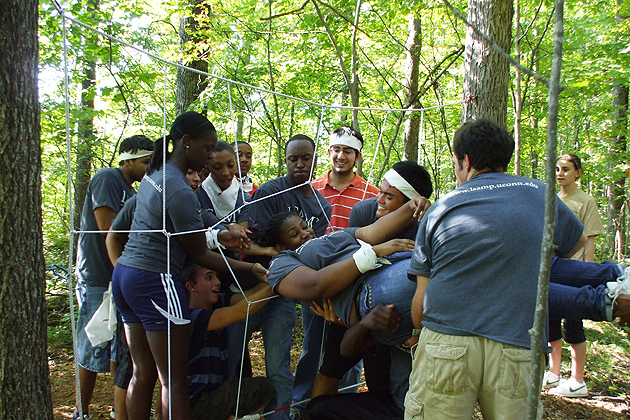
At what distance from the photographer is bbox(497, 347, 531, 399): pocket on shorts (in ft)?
4.99

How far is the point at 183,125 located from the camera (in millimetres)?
2219

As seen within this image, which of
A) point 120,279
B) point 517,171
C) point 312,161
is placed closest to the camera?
point 120,279

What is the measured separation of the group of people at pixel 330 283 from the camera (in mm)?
1554

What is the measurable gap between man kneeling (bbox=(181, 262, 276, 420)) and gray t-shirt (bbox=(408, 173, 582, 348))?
3.76 feet

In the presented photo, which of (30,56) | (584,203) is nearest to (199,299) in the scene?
(30,56)

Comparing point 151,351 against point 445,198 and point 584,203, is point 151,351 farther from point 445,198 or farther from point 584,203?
point 584,203

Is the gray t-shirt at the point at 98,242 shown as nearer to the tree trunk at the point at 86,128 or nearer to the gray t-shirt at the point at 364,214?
the gray t-shirt at the point at 364,214

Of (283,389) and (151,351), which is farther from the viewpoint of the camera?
(283,389)

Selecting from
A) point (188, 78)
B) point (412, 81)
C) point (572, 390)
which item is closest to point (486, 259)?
point (572, 390)

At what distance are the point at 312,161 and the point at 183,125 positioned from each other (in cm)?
101

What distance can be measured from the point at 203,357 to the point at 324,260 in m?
0.96

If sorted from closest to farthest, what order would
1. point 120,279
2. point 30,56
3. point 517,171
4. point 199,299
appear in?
point 30,56, point 120,279, point 199,299, point 517,171

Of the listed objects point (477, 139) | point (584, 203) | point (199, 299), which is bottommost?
point (199, 299)

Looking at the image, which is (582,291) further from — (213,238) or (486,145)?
(213,238)
